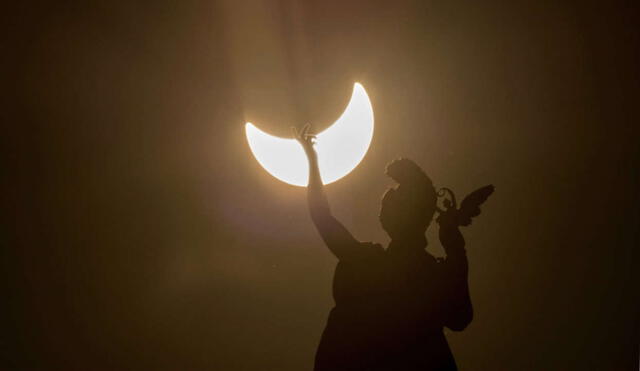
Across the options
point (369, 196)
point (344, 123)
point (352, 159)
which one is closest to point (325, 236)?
point (352, 159)

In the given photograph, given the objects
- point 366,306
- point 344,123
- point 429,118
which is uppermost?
point 429,118

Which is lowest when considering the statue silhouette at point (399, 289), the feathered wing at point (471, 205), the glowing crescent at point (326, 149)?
the statue silhouette at point (399, 289)

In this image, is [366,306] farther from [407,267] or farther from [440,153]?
[440,153]

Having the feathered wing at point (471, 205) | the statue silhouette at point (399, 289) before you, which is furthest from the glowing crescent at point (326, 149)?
the feathered wing at point (471, 205)

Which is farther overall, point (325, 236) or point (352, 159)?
point (352, 159)

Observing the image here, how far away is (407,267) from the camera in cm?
180

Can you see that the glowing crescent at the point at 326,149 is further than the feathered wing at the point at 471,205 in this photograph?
Yes

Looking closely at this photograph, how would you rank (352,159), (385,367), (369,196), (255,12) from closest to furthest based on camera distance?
(385,367)
(352,159)
(369,196)
(255,12)

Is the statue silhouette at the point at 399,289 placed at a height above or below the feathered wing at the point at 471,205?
below

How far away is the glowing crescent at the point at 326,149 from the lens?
81.5 inches

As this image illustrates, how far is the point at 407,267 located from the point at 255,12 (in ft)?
7.08

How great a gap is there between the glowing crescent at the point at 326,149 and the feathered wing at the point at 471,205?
0.48 m

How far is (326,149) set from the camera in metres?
2.15

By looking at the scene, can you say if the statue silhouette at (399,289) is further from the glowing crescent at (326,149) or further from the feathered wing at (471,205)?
the glowing crescent at (326,149)
